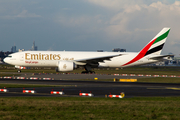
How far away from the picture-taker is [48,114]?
44.9 ft

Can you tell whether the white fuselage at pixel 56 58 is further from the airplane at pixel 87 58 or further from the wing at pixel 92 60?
the wing at pixel 92 60

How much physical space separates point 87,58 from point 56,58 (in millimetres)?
7029

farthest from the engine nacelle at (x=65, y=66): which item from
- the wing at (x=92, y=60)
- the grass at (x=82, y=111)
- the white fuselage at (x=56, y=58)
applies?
the grass at (x=82, y=111)

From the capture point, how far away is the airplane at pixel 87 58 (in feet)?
185

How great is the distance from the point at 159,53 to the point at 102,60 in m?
13.6

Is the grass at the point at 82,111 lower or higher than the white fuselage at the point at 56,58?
lower


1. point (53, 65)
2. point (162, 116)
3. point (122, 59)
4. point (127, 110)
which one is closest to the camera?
point (162, 116)

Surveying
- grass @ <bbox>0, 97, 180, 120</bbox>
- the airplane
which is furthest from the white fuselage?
grass @ <bbox>0, 97, 180, 120</bbox>

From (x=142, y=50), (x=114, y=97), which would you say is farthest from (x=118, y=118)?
(x=142, y=50)

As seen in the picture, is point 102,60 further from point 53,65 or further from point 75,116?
point 75,116

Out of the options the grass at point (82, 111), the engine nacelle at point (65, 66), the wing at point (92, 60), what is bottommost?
the grass at point (82, 111)

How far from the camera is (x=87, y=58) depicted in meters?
59.7

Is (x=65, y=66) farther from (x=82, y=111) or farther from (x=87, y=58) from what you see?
(x=82, y=111)

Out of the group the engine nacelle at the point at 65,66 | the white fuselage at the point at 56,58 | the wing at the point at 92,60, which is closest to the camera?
the engine nacelle at the point at 65,66
